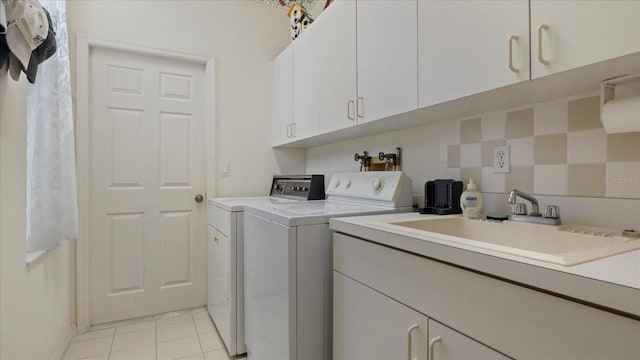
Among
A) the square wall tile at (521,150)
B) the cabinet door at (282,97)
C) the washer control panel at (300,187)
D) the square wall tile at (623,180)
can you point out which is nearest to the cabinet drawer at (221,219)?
the washer control panel at (300,187)

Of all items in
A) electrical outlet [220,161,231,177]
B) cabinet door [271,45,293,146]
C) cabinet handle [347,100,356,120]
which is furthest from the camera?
electrical outlet [220,161,231,177]

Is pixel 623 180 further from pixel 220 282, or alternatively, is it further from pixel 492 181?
pixel 220 282

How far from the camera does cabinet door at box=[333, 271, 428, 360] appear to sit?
88 centimetres

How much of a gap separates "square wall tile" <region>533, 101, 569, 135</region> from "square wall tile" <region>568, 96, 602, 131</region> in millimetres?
18

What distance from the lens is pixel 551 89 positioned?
1024 mm

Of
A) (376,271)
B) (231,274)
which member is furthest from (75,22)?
(376,271)

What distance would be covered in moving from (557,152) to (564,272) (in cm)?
75

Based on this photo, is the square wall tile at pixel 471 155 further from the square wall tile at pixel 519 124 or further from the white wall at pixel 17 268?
the white wall at pixel 17 268

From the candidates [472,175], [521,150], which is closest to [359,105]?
[472,175]

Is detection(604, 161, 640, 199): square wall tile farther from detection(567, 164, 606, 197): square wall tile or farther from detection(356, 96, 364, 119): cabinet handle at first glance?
detection(356, 96, 364, 119): cabinet handle

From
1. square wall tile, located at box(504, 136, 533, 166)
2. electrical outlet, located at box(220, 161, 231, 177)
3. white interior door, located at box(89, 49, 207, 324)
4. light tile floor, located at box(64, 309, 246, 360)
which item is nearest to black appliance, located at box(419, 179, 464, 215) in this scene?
square wall tile, located at box(504, 136, 533, 166)

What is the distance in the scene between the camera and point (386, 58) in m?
1.43

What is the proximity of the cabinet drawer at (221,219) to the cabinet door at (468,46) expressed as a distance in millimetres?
1252

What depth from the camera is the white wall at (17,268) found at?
1182 mm
